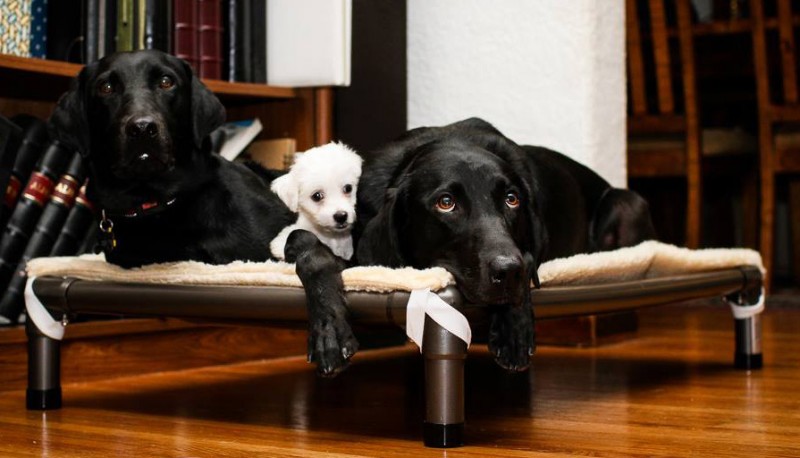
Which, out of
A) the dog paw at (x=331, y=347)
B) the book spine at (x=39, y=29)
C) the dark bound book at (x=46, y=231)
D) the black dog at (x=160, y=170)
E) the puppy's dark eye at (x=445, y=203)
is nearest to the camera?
the dog paw at (x=331, y=347)

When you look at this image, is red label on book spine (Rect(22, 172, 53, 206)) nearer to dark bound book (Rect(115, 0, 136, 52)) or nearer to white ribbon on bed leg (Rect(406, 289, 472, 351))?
dark bound book (Rect(115, 0, 136, 52))

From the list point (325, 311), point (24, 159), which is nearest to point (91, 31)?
point (24, 159)

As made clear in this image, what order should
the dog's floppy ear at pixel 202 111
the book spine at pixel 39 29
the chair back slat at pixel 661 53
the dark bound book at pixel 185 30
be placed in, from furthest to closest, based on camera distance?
the chair back slat at pixel 661 53
the dark bound book at pixel 185 30
the book spine at pixel 39 29
the dog's floppy ear at pixel 202 111

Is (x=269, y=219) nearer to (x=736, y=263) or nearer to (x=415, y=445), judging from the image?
(x=415, y=445)

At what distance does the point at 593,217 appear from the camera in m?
2.46

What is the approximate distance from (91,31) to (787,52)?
270 cm

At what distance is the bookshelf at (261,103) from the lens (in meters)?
2.43

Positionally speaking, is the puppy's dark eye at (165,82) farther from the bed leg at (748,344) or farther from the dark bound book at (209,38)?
the bed leg at (748,344)

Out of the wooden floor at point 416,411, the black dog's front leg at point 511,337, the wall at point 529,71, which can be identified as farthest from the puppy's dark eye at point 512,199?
the wall at point 529,71

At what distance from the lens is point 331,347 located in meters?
1.53

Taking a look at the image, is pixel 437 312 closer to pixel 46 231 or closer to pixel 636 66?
pixel 46 231

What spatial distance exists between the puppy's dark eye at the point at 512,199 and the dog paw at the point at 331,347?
33 centimetres

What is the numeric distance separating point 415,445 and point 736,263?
3.79 ft

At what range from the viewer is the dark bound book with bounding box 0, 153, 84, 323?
227cm
